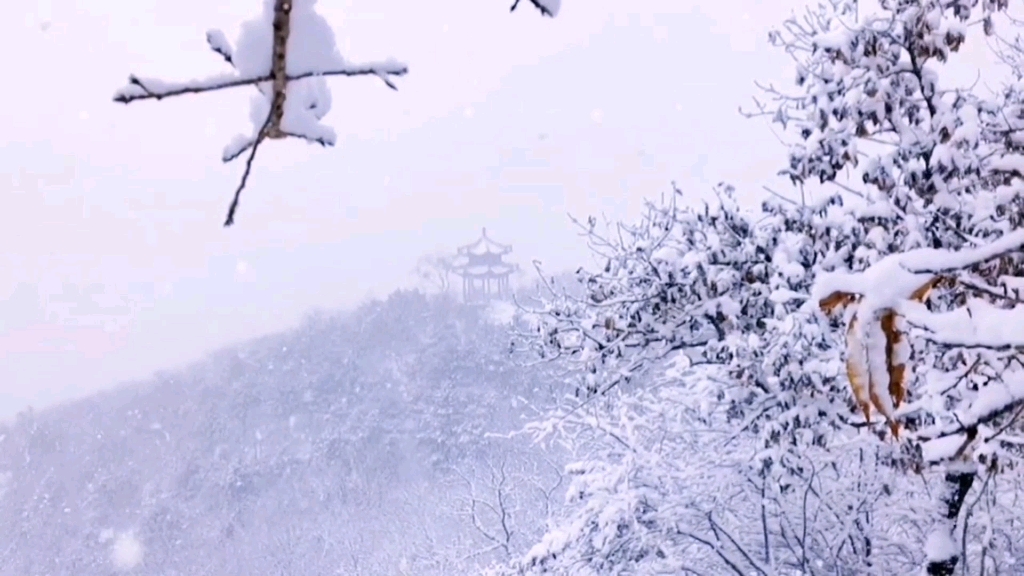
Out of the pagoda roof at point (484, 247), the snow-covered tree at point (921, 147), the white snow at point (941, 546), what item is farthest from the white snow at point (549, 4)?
the pagoda roof at point (484, 247)

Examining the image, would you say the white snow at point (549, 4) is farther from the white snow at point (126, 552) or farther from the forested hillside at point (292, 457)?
the white snow at point (126, 552)

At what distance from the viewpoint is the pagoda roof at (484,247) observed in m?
57.4

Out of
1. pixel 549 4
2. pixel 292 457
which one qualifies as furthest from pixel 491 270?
pixel 549 4

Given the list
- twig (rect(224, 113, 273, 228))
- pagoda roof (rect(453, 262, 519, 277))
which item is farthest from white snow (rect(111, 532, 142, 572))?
twig (rect(224, 113, 273, 228))

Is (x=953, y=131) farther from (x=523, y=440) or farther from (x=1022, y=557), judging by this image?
(x=523, y=440)

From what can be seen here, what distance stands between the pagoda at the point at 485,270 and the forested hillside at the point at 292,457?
294 centimetres

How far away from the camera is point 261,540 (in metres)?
37.7

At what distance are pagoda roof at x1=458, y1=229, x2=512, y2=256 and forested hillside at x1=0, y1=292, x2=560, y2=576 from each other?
4879 mm

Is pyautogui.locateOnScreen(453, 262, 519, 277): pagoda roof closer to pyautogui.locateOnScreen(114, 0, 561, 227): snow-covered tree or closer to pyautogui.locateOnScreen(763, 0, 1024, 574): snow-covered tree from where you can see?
pyautogui.locateOnScreen(763, 0, 1024, 574): snow-covered tree

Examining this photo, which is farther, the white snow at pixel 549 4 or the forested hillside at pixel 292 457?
the forested hillside at pixel 292 457

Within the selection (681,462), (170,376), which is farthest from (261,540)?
(681,462)

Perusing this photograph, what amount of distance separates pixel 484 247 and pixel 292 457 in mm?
20996

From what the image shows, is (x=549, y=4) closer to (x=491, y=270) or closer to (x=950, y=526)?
(x=950, y=526)

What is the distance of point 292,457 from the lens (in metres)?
44.1
